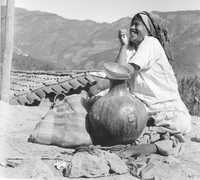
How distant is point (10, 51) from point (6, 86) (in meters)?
0.46

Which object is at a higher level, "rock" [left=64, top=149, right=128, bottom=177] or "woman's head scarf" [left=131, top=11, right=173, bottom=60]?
"woman's head scarf" [left=131, top=11, right=173, bottom=60]

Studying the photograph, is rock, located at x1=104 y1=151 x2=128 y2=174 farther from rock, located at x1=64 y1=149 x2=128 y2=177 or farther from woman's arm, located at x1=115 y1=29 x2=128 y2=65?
woman's arm, located at x1=115 y1=29 x2=128 y2=65

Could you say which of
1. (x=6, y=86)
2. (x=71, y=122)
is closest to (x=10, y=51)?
(x=6, y=86)

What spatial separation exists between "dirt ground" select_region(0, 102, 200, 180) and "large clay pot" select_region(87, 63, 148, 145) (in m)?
0.26

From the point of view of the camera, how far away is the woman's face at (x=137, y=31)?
4156mm

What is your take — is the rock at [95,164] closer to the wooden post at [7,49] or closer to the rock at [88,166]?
the rock at [88,166]

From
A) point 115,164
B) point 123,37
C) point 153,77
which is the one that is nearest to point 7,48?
point 123,37

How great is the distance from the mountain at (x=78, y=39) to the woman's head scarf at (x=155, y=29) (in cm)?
1134

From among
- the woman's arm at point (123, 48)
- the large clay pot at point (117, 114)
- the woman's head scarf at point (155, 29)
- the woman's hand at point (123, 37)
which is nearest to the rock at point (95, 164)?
the large clay pot at point (117, 114)

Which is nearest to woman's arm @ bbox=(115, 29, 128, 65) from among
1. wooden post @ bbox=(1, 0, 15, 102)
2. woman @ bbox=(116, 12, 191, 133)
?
woman @ bbox=(116, 12, 191, 133)

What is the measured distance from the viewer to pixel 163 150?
3740 millimetres

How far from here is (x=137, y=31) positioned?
164 inches

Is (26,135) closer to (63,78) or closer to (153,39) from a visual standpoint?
(153,39)

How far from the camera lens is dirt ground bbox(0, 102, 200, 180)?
3.10 metres
